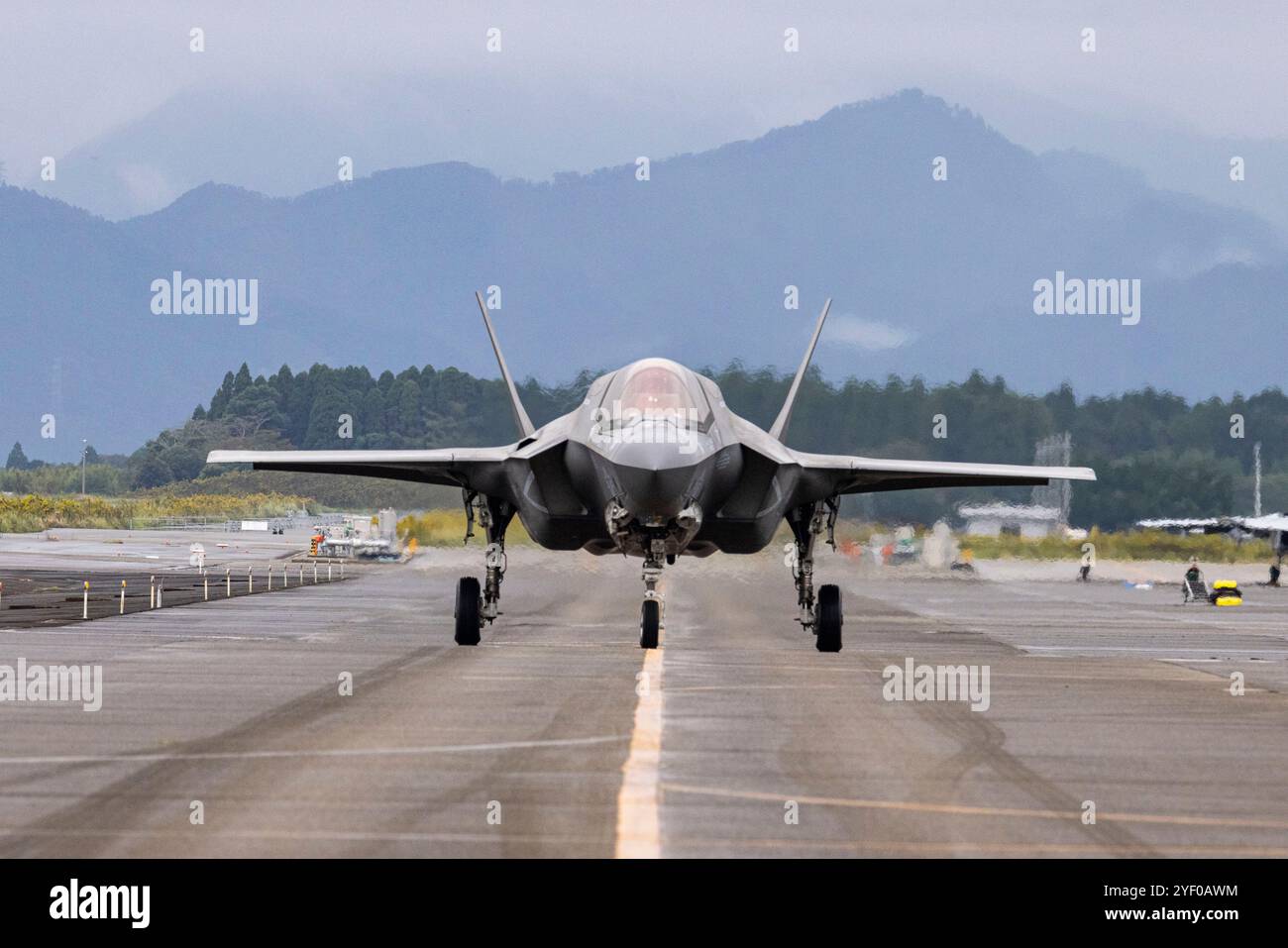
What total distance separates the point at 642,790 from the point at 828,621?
11546 mm

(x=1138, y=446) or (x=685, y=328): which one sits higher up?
(x=685, y=328)

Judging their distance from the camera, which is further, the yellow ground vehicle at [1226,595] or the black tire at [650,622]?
the yellow ground vehicle at [1226,595]

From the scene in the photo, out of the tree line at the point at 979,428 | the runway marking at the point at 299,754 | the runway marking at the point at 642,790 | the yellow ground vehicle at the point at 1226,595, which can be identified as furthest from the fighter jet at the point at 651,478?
the tree line at the point at 979,428

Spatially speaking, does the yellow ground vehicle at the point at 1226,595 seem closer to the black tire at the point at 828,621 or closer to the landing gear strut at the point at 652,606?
the black tire at the point at 828,621

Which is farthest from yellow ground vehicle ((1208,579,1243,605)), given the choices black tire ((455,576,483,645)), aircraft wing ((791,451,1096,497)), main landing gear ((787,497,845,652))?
black tire ((455,576,483,645))

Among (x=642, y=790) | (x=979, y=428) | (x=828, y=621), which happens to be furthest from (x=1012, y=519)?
(x=642, y=790)

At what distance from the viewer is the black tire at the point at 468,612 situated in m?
21.3

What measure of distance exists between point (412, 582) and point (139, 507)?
57552mm

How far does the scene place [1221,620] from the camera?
3111 centimetres

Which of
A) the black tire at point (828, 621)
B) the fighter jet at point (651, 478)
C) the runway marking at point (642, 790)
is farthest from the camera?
→ the black tire at point (828, 621)

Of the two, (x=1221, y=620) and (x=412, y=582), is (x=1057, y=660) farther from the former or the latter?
(x=412, y=582)

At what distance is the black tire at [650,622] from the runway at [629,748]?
0.48 meters

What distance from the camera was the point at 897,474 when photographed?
22.3m
